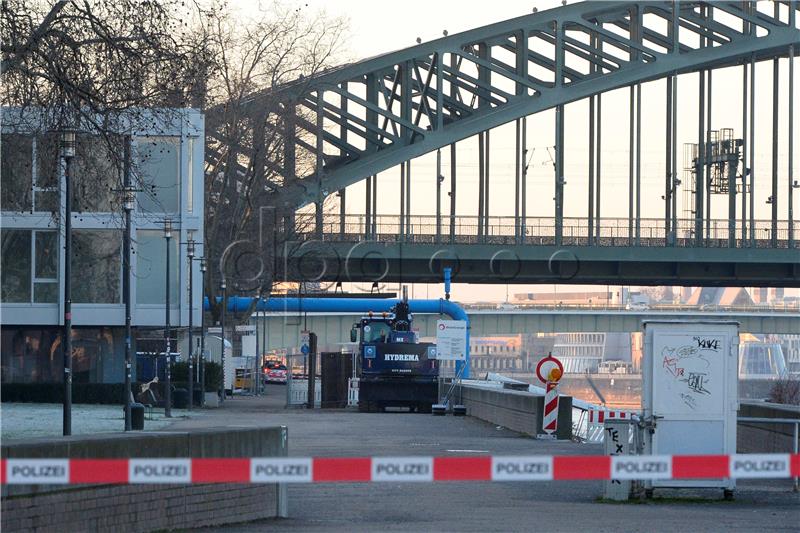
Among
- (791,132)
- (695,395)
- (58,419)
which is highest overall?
(791,132)

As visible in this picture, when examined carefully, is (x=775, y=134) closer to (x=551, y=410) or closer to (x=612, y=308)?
(x=612, y=308)

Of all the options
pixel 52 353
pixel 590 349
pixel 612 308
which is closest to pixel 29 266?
pixel 52 353

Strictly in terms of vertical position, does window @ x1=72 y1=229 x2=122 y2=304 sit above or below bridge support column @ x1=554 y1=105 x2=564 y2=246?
below

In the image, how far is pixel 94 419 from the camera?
1425 inches

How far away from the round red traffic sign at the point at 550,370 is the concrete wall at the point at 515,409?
3.69 feet

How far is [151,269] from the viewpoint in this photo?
168ft

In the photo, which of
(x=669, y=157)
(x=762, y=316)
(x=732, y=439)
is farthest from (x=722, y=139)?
(x=732, y=439)

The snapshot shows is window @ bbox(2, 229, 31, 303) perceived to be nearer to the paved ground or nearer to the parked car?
the paved ground

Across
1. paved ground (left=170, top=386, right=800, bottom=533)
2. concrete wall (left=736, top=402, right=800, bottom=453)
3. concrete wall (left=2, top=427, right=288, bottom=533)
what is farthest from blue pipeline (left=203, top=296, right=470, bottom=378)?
concrete wall (left=2, top=427, right=288, bottom=533)

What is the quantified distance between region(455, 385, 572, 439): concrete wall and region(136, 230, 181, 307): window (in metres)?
12.8

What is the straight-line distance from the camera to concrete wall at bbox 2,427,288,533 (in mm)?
11367

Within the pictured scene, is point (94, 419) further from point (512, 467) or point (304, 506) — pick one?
point (512, 467)

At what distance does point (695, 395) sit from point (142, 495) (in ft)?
24.6

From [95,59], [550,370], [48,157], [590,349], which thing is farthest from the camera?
[590,349]
